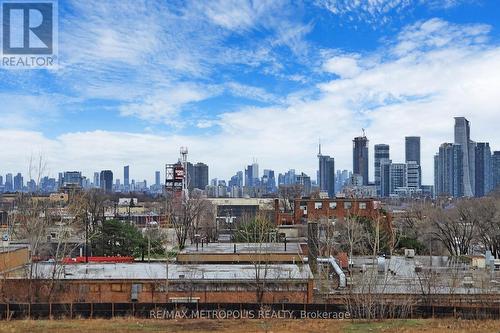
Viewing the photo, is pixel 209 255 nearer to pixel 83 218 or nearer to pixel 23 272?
pixel 23 272

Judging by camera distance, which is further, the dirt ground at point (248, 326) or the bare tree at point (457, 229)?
the bare tree at point (457, 229)

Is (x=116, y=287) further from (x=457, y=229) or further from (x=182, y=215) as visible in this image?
(x=182, y=215)

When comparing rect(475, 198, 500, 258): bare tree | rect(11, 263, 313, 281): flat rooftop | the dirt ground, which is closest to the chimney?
rect(11, 263, 313, 281): flat rooftop

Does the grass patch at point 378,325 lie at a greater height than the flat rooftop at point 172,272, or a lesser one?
Result: lesser

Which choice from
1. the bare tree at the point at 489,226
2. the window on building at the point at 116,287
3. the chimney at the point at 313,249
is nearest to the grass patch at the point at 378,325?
the chimney at the point at 313,249

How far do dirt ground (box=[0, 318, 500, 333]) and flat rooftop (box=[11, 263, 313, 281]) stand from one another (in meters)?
4.00

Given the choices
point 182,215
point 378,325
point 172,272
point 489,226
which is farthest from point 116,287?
point 182,215

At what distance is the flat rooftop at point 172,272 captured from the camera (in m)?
27.2

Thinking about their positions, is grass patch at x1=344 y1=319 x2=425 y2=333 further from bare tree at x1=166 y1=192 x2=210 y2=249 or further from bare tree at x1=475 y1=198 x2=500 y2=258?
bare tree at x1=475 y1=198 x2=500 y2=258

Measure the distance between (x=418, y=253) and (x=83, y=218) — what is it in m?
34.3

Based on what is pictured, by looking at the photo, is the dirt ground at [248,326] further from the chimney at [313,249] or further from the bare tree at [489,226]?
the bare tree at [489,226]

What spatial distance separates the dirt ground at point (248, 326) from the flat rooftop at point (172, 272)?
157 inches

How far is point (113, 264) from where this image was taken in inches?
1243

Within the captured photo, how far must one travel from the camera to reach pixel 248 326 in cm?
2212
